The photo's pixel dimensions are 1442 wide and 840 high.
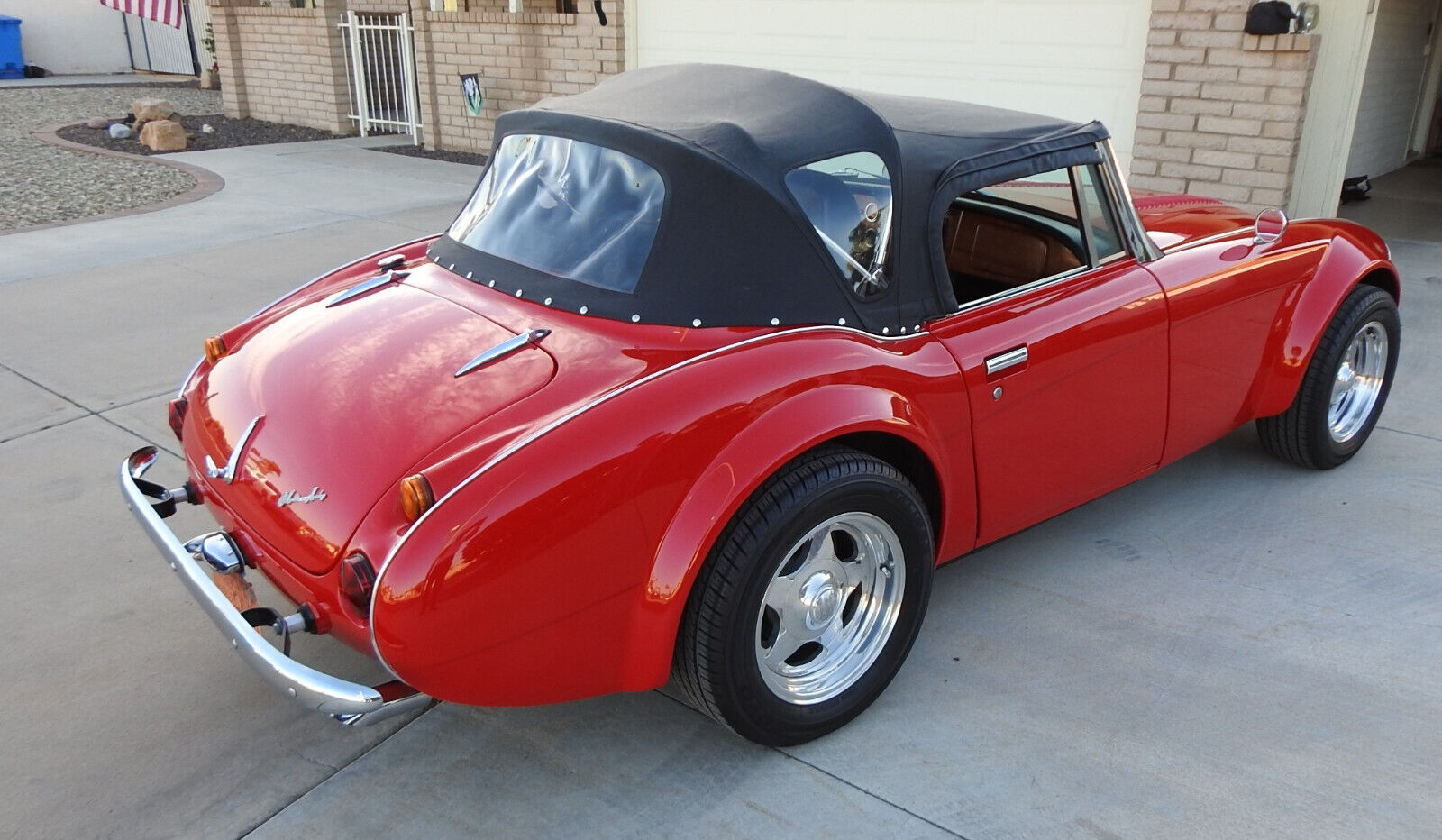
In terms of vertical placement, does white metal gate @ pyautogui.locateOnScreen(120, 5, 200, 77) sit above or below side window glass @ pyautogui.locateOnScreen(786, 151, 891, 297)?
below

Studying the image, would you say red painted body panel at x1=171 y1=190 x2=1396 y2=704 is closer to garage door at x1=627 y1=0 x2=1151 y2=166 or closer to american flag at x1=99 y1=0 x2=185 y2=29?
garage door at x1=627 y1=0 x2=1151 y2=166

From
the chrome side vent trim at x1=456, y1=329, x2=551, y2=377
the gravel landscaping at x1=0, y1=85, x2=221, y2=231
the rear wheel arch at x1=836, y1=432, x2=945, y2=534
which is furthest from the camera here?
the gravel landscaping at x1=0, y1=85, x2=221, y2=231

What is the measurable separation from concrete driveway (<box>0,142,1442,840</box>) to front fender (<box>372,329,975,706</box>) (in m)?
0.46

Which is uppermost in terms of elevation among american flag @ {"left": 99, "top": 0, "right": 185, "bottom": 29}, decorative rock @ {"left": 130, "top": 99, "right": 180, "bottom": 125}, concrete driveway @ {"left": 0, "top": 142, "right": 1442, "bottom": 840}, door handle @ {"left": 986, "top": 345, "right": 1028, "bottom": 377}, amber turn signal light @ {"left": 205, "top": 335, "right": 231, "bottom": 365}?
american flag @ {"left": 99, "top": 0, "right": 185, "bottom": 29}

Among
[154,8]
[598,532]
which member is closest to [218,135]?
[154,8]

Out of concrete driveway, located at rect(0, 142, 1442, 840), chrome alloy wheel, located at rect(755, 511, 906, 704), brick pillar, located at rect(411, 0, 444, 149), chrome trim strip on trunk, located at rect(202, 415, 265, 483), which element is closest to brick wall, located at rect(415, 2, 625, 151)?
brick pillar, located at rect(411, 0, 444, 149)

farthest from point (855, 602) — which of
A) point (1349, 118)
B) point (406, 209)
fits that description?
point (406, 209)

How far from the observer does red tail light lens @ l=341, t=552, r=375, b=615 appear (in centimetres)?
221

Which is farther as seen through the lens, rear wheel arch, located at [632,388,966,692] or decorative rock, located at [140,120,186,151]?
decorative rock, located at [140,120,186,151]

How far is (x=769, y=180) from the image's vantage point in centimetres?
277

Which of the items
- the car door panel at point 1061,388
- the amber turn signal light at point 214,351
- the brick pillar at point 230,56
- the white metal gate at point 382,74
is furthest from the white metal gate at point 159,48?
the car door panel at point 1061,388

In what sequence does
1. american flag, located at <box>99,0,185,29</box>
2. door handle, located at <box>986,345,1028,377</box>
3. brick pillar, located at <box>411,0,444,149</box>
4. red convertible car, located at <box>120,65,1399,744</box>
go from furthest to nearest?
1. american flag, located at <box>99,0,185,29</box>
2. brick pillar, located at <box>411,0,444,149</box>
3. door handle, located at <box>986,345,1028,377</box>
4. red convertible car, located at <box>120,65,1399,744</box>

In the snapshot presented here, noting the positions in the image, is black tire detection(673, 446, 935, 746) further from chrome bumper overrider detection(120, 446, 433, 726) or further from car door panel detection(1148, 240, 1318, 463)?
car door panel detection(1148, 240, 1318, 463)

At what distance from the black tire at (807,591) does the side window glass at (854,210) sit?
0.50 m
